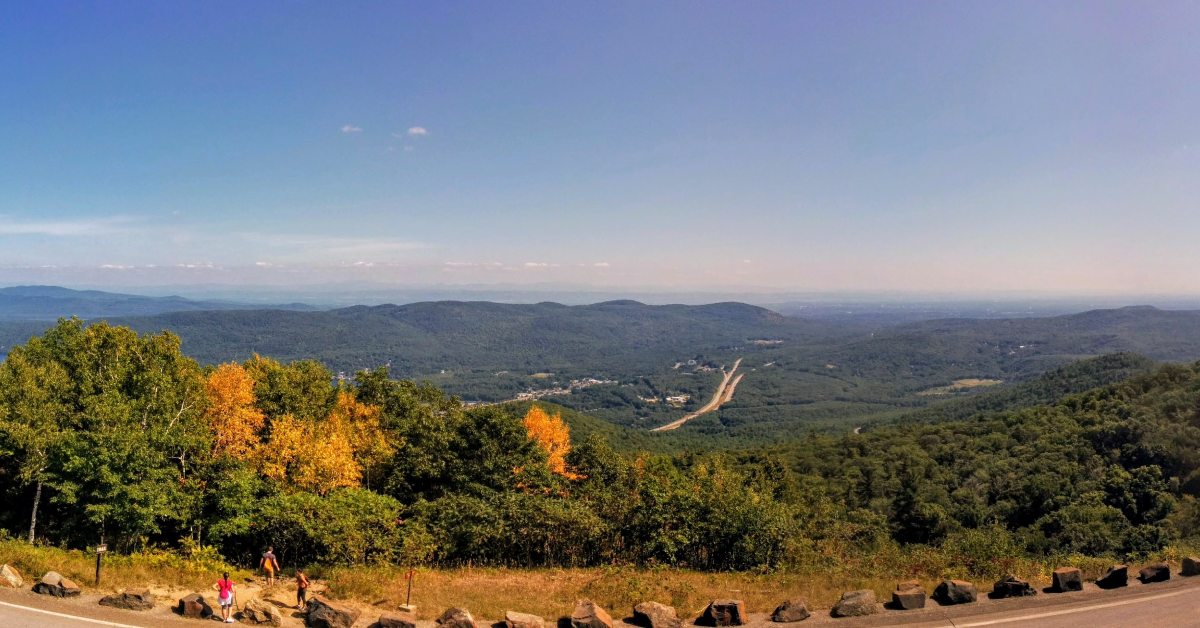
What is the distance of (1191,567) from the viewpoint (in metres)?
15.7

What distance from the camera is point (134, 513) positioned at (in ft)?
59.8

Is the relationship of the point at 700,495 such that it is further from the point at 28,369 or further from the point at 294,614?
the point at 28,369

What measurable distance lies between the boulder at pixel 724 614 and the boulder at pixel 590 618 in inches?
91.2

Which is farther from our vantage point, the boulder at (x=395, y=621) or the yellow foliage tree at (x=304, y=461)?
the yellow foliage tree at (x=304, y=461)

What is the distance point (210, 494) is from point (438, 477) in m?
9.77

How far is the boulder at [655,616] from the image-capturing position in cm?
1317

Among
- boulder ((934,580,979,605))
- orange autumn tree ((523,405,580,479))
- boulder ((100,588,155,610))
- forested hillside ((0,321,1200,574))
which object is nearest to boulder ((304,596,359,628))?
boulder ((100,588,155,610))

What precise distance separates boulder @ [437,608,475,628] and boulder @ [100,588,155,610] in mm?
6975

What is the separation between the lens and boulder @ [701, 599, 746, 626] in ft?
43.4

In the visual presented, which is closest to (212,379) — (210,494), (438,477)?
(210,494)

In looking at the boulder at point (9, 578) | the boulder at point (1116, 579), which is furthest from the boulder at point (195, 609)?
the boulder at point (1116, 579)

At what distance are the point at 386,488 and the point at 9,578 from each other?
568 inches

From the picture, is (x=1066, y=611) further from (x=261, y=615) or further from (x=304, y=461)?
(x=304, y=461)

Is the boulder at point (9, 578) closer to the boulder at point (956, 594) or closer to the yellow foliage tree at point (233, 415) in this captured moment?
the yellow foliage tree at point (233, 415)
